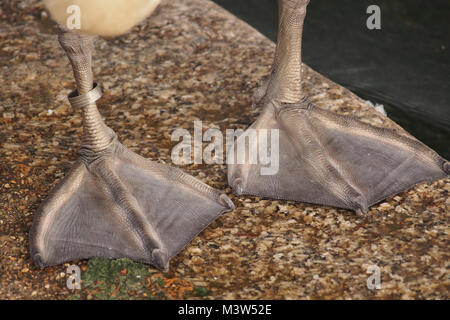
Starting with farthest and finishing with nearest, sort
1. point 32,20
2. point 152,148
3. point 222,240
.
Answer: point 32,20
point 152,148
point 222,240

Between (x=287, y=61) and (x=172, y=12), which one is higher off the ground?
(x=287, y=61)

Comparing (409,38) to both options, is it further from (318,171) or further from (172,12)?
(318,171)

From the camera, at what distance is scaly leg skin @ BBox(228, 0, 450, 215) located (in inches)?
103

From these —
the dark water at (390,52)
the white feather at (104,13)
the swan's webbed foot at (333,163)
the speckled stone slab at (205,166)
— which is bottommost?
the dark water at (390,52)

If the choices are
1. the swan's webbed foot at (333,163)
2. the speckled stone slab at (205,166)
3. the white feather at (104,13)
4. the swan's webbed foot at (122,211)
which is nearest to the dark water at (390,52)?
the speckled stone slab at (205,166)

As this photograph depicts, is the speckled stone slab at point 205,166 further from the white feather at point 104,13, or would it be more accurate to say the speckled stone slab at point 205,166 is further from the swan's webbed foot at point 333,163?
the white feather at point 104,13

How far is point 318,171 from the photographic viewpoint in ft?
8.70

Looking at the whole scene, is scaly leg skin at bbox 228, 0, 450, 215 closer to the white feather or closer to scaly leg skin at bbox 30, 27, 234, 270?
scaly leg skin at bbox 30, 27, 234, 270

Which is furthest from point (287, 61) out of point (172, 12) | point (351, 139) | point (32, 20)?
point (32, 20)

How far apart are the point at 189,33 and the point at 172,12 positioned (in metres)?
0.31

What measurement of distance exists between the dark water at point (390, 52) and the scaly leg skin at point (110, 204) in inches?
61.7

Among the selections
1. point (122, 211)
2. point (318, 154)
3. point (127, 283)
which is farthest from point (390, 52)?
point (127, 283)

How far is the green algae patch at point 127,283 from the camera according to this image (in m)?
2.22

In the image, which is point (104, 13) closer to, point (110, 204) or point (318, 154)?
point (110, 204)
